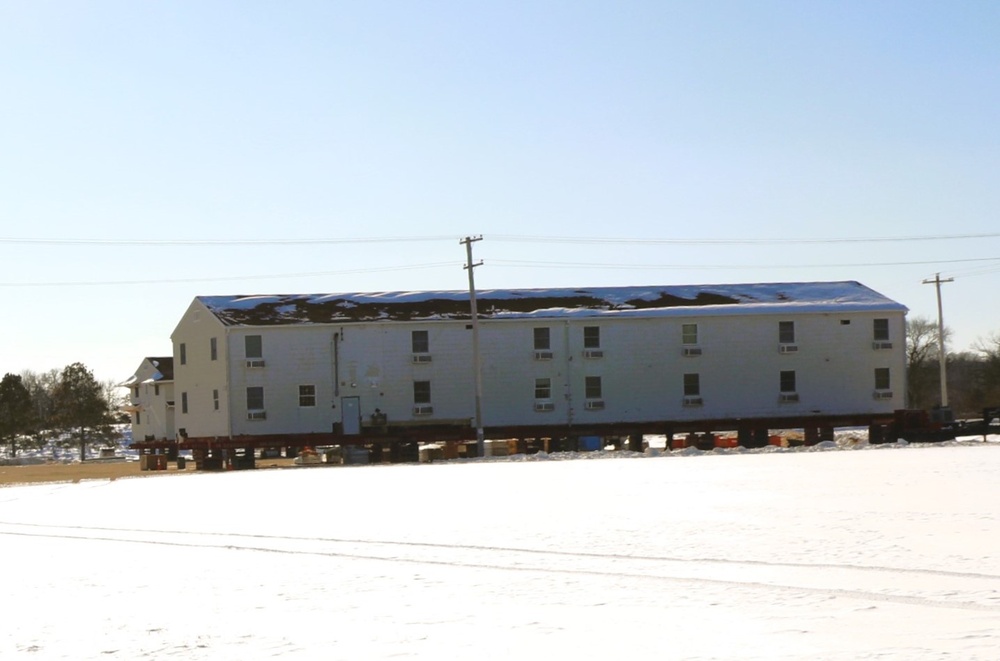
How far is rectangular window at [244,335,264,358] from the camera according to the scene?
6016 centimetres

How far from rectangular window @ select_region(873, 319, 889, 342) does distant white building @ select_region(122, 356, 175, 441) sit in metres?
45.0

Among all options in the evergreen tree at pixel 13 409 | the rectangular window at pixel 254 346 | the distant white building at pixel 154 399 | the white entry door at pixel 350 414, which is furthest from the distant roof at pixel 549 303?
the evergreen tree at pixel 13 409

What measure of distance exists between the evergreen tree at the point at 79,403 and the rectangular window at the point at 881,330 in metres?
60.8

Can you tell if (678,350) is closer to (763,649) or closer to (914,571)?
(914,571)

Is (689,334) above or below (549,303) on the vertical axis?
below

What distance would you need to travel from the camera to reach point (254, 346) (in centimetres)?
6022

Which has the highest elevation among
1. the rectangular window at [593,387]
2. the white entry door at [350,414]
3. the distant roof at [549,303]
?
the distant roof at [549,303]

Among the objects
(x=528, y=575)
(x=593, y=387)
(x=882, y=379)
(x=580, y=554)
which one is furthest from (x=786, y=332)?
(x=528, y=575)

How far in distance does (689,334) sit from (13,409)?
55326mm

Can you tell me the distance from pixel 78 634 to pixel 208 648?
1.83 meters

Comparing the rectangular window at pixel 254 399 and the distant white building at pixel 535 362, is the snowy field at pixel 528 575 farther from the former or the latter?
the distant white building at pixel 535 362

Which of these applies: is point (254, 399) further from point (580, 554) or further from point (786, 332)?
point (580, 554)

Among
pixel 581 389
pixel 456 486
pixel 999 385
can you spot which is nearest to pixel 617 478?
pixel 456 486

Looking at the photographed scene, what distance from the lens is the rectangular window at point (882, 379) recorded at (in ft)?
212
